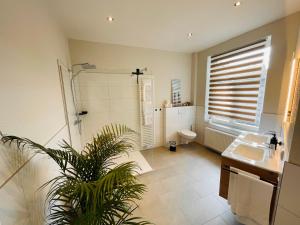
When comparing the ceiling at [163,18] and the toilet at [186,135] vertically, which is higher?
the ceiling at [163,18]

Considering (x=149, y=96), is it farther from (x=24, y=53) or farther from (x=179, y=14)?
(x=24, y=53)

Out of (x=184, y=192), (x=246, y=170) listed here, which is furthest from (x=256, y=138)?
(x=184, y=192)

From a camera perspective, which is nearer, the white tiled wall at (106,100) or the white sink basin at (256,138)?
the white sink basin at (256,138)

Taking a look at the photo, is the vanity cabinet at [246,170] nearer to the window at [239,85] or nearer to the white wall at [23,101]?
the window at [239,85]

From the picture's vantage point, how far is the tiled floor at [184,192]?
1.58 meters

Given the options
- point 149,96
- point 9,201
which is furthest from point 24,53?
point 149,96

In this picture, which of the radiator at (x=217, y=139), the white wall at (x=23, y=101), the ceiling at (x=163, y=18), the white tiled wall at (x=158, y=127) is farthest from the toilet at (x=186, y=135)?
the white wall at (x=23, y=101)

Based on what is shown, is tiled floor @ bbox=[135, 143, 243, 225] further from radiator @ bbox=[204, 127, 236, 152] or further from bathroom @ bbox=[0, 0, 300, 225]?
radiator @ bbox=[204, 127, 236, 152]

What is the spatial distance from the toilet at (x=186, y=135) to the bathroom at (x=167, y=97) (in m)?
0.06

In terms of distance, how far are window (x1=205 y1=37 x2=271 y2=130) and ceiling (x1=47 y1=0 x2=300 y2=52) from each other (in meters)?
0.41

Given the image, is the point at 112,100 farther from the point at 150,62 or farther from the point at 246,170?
the point at 246,170

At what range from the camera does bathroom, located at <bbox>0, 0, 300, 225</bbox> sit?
0.86 metres

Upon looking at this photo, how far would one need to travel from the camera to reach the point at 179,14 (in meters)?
1.71

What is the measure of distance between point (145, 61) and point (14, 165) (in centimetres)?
284
